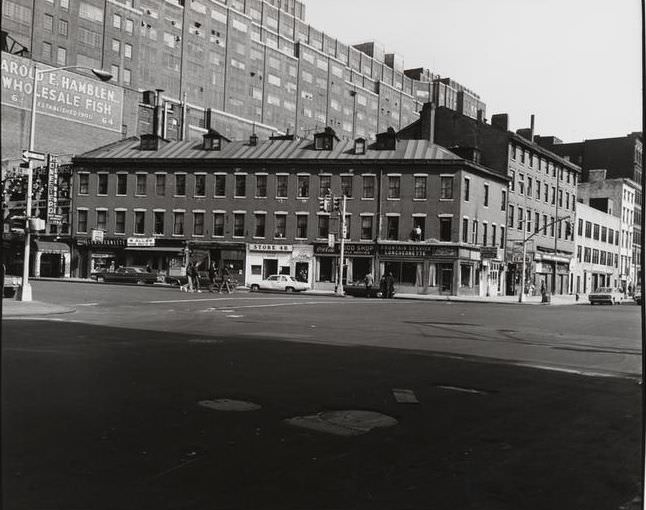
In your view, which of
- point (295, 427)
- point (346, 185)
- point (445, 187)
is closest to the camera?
point (295, 427)

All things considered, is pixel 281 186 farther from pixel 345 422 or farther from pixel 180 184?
pixel 345 422

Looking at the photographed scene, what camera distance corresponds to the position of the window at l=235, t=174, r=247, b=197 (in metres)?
46.2

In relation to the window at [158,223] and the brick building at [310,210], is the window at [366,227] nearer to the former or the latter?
the brick building at [310,210]

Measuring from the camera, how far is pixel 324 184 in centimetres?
4509

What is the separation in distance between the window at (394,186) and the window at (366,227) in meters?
2.11

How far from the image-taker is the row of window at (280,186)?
4406 centimetres

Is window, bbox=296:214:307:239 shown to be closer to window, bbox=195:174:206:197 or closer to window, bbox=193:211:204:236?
window, bbox=193:211:204:236

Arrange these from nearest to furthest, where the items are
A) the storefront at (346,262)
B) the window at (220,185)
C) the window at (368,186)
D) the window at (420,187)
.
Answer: the window at (420,187), the window at (368,186), the storefront at (346,262), the window at (220,185)

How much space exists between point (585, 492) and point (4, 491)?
11.3 ft

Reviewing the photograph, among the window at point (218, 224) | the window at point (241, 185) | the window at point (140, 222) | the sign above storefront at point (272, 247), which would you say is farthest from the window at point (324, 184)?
the window at point (140, 222)

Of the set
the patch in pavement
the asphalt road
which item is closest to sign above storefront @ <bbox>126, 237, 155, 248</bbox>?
the asphalt road

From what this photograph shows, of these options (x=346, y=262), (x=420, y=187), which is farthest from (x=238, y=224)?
(x=420, y=187)

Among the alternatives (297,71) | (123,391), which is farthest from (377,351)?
(297,71)

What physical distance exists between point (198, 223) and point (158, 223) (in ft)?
9.08
